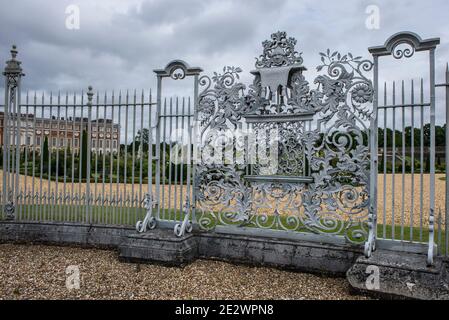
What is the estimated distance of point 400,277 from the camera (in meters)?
3.75

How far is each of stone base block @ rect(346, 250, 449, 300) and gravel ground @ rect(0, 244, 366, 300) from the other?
23 centimetres

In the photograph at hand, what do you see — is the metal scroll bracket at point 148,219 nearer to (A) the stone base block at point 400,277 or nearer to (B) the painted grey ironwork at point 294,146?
(B) the painted grey ironwork at point 294,146

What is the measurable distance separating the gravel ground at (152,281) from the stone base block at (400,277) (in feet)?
0.75

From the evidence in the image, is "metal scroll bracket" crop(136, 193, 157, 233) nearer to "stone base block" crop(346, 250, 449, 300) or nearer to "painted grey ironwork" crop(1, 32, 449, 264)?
"painted grey ironwork" crop(1, 32, 449, 264)

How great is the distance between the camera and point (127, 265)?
499cm

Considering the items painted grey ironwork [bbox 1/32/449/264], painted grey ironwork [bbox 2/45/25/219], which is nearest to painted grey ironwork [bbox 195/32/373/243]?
painted grey ironwork [bbox 1/32/449/264]

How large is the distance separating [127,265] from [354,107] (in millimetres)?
3800

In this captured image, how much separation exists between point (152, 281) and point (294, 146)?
2590mm

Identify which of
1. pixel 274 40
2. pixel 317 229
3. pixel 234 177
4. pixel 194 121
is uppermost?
pixel 274 40

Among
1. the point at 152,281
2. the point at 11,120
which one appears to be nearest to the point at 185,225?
the point at 152,281

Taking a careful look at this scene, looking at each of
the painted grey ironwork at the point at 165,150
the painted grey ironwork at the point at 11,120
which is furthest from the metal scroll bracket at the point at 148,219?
the painted grey ironwork at the point at 11,120

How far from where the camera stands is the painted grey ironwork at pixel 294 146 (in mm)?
4645
